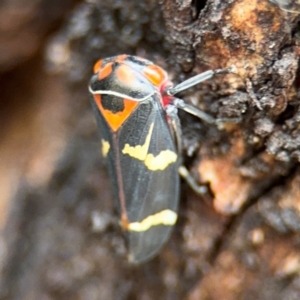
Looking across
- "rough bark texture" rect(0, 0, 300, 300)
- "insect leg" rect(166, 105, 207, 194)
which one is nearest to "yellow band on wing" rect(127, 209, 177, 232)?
"rough bark texture" rect(0, 0, 300, 300)

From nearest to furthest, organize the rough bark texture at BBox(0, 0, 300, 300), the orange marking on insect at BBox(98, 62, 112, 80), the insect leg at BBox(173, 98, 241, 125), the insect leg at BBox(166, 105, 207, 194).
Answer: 1. the rough bark texture at BBox(0, 0, 300, 300)
2. the insect leg at BBox(173, 98, 241, 125)
3. the insect leg at BBox(166, 105, 207, 194)
4. the orange marking on insect at BBox(98, 62, 112, 80)

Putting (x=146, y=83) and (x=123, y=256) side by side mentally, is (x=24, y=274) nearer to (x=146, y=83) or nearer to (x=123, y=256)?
(x=123, y=256)

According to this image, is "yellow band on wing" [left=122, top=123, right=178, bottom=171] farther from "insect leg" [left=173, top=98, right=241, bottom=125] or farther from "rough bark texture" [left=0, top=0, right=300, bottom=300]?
"insect leg" [left=173, top=98, right=241, bottom=125]

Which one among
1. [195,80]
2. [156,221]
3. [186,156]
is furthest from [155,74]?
[156,221]

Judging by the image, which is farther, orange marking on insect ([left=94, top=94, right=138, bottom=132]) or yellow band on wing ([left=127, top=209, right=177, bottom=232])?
yellow band on wing ([left=127, top=209, right=177, bottom=232])

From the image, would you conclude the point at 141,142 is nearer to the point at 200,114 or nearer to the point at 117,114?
the point at 117,114

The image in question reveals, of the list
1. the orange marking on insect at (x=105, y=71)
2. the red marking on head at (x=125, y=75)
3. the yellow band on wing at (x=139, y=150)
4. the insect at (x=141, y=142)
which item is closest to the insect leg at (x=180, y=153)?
the insect at (x=141, y=142)

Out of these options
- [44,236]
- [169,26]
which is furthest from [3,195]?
[169,26]
